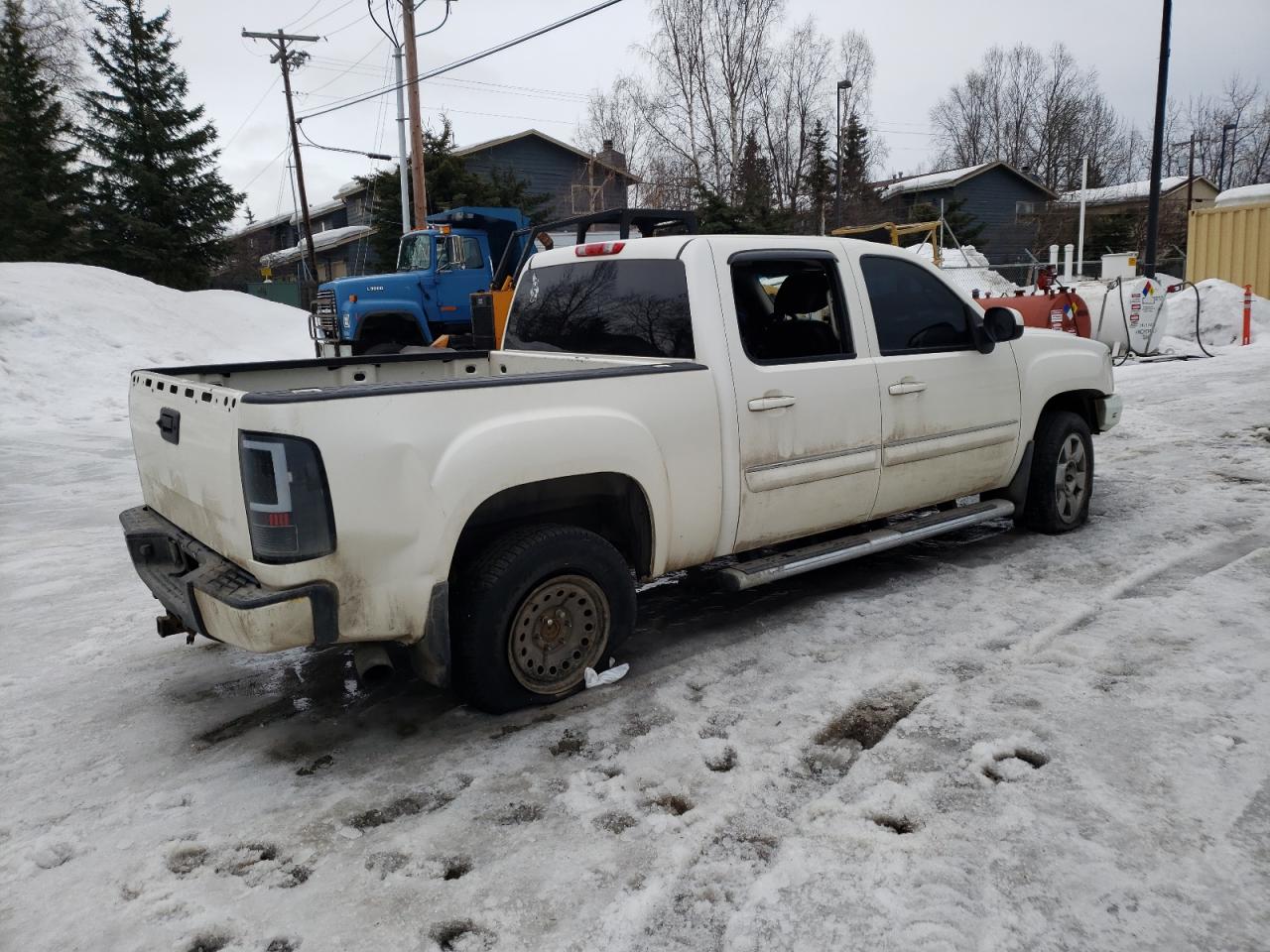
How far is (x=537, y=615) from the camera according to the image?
12.1 ft

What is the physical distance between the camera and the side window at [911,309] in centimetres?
487

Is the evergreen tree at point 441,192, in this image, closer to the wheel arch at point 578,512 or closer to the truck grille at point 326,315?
the truck grille at point 326,315

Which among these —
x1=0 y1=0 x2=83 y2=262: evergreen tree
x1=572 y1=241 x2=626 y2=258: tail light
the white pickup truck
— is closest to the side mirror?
the white pickup truck

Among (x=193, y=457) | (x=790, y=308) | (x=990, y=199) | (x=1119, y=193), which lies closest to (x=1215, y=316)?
(x=790, y=308)

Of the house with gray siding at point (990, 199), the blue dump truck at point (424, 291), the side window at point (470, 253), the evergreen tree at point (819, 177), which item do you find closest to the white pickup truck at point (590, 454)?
the blue dump truck at point (424, 291)

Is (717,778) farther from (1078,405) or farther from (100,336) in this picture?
(100,336)

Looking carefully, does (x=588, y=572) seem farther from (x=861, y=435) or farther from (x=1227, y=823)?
(x=1227, y=823)

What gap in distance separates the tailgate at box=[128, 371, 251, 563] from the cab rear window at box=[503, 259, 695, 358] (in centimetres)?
189

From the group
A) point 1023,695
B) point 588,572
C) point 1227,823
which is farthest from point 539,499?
point 1227,823

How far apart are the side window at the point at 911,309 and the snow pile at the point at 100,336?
34.2 ft

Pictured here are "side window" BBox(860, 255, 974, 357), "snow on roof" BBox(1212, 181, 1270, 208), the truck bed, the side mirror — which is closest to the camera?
the truck bed

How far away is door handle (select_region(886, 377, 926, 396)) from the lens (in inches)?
187

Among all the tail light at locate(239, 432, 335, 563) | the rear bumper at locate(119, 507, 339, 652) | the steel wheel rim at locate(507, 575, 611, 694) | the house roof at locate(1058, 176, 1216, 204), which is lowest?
the steel wheel rim at locate(507, 575, 611, 694)

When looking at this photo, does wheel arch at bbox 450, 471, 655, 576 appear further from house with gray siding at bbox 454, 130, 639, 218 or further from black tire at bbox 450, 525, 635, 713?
house with gray siding at bbox 454, 130, 639, 218
